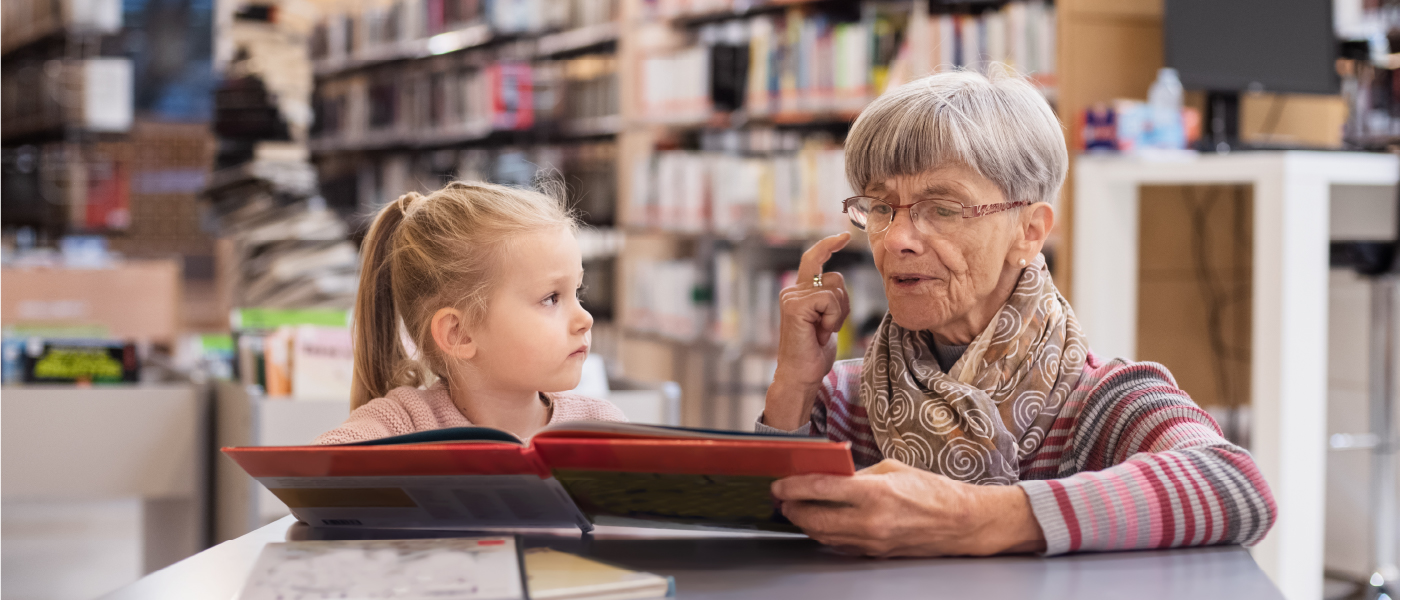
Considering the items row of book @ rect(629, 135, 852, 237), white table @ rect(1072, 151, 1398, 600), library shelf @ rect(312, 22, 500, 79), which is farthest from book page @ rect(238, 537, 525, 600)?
library shelf @ rect(312, 22, 500, 79)

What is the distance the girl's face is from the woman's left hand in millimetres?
412

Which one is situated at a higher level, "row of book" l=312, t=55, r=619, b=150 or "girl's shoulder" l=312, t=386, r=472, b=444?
"row of book" l=312, t=55, r=619, b=150

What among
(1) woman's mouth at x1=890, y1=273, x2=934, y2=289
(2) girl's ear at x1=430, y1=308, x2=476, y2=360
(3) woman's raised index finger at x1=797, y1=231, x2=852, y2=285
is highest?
(3) woman's raised index finger at x1=797, y1=231, x2=852, y2=285

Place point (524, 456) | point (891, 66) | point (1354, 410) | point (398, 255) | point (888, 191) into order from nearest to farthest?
point (524, 456) < point (888, 191) < point (398, 255) < point (1354, 410) < point (891, 66)

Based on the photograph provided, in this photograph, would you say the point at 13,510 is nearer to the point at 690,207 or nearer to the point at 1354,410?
the point at 690,207

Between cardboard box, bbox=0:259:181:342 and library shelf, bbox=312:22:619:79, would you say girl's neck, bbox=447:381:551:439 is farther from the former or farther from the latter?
library shelf, bbox=312:22:619:79

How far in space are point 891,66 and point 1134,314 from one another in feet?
4.28

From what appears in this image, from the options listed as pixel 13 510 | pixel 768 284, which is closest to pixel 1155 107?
pixel 768 284

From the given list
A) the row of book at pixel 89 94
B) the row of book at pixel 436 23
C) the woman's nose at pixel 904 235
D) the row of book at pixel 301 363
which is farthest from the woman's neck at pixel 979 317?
the row of book at pixel 89 94

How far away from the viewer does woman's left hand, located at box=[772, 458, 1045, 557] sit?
967 mm

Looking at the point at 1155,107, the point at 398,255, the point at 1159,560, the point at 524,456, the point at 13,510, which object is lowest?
the point at 13,510

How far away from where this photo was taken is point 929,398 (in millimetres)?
1289

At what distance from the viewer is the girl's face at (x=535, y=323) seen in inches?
51.9

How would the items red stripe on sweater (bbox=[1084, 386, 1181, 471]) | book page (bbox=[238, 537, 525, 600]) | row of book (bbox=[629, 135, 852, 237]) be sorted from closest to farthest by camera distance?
1. book page (bbox=[238, 537, 525, 600])
2. red stripe on sweater (bbox=[1084, 386, 1181, 471])
3. row of book (bbox=[629, 135, 852, 237])
